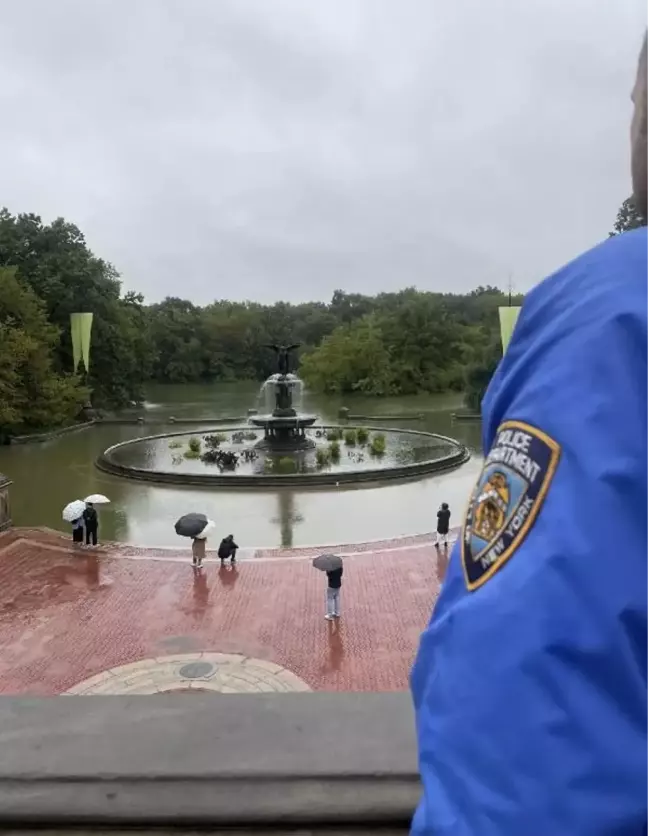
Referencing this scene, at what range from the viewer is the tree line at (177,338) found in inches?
1234

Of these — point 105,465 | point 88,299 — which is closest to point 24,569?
point 105,465

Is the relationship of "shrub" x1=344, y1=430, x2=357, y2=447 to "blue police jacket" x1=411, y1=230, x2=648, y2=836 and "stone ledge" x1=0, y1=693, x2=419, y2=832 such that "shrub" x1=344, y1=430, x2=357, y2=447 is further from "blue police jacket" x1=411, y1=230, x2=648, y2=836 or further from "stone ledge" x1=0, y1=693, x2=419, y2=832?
"blue police jacket" x1=411, y1=230, x2=648, y2=836

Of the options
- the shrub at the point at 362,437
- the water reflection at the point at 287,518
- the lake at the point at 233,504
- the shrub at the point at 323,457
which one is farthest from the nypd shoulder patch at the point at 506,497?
the shrub at the point at 362,437

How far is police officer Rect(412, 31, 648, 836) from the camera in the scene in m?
0.59

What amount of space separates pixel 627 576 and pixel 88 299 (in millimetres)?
39303

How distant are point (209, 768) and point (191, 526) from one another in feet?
34.5

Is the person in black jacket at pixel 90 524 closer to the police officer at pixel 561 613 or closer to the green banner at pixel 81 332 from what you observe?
the police officer at pixel 561 613

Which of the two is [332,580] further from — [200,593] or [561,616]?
[561,616]

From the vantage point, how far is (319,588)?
11.4 metres

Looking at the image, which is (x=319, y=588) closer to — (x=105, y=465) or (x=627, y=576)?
(x=627, y=576)

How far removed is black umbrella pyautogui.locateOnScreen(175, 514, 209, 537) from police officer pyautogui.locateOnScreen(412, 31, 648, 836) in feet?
37.6

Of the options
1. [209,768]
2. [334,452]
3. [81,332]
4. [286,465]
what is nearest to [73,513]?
[286,465]

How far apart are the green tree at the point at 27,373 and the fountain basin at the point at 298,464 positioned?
5167mm

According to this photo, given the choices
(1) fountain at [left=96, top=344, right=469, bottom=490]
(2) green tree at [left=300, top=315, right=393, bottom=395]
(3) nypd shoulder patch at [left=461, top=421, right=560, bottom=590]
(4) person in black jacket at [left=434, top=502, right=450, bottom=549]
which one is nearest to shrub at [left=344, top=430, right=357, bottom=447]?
(1) fountain at [left=96, top=344, right=469, bottom=490]
